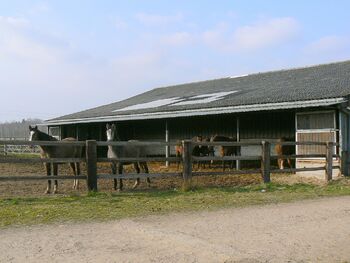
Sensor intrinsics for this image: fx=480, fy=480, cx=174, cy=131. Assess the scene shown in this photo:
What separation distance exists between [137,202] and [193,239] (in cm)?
364

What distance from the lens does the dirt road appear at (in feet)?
18.4

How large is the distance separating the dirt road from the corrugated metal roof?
27.0ft

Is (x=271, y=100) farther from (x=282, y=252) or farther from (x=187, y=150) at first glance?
(x=282, y=252)

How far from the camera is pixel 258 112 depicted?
19.0m

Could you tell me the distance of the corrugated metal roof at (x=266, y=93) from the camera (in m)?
16.3

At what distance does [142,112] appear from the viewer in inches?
907

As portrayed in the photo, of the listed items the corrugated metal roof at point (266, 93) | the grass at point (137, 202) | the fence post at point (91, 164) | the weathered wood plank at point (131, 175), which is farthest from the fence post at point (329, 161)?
the fence post at point (91, 164)

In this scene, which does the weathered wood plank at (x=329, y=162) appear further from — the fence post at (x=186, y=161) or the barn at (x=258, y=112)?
the fence post at (x=186, y=161)

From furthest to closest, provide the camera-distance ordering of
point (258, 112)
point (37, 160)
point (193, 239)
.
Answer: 1. point (258, 112)
2. point (37, 160)
3. point (193, 239)

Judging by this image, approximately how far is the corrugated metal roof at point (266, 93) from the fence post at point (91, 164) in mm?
7838

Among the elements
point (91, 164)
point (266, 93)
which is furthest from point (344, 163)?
point (91, 164)

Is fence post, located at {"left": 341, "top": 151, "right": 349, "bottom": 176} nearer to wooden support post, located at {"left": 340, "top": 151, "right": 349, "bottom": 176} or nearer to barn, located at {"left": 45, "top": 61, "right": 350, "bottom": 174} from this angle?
wooden support post, located at {"left": 340, "top": 151, "right": 349, "bottom": 176}

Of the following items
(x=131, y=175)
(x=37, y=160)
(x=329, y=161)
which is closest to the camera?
(x=37, y=160)

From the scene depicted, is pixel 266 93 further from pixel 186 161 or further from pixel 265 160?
pixel 186 161
